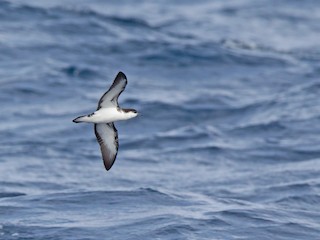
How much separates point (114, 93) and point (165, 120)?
40.7 ft

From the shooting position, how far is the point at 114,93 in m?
15.9

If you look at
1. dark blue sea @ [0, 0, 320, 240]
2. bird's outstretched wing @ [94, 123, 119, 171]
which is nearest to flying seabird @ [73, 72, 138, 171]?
bird's outstretched wing @ [94, 123, 119, 171]

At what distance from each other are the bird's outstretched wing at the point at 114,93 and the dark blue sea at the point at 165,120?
3362mm

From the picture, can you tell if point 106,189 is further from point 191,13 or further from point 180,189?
point 191,13

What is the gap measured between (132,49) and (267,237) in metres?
15.2

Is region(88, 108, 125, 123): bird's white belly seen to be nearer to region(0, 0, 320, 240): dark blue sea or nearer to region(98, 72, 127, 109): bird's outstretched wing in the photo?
region(98, 72, 127, 109): bird's outstretched wing

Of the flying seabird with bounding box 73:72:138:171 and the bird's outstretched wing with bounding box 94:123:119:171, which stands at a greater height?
the flying seabird with bounding box 73:72:138:171

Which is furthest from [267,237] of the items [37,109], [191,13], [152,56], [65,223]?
[191,13]

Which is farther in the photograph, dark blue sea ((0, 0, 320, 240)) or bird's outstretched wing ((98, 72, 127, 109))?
dark blue sea ((0, 0, 320, 240))

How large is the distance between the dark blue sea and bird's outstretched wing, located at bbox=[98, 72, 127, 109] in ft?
11.0

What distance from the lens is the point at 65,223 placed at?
19.4m

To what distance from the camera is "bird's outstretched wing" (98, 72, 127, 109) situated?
15688 mm

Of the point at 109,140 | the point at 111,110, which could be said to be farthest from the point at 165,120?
the point at 111,110

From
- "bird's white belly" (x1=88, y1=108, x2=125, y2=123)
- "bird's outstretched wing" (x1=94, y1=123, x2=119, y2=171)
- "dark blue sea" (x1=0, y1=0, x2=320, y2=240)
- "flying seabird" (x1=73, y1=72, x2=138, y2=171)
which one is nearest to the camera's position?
"flying seabird" (x1=73, y1=72, x2=138, y2=171)
